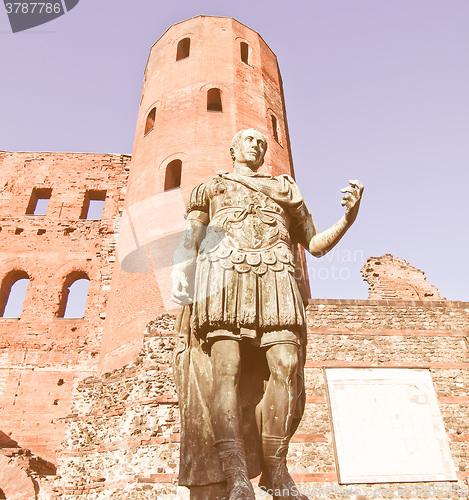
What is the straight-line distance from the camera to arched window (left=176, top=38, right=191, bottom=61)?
16.8 m

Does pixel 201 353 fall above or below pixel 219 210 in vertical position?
below

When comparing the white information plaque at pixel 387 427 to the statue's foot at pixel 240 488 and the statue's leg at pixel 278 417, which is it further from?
the statue's foot at pixel 240 488

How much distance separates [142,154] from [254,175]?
37.9 feet

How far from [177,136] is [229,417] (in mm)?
12078

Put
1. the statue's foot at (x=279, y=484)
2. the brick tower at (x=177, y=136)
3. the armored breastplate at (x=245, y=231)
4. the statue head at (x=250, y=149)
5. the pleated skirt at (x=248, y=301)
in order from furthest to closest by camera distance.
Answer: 1. the brick tower at (x=177, y=136)
2. the statue head at (x=250, y=149)
3. the armored breastplate at (x=245, y=231)
4. the pleated skirt at (x=248, y=301)
5. the statue's foot at (x=279, y=484)

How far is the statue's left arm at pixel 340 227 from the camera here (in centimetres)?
309

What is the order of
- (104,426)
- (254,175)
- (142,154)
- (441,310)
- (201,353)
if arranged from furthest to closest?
1. (142,154)
2. (441,310)
3. (104,426)
4. (254,175)
5. (201,353)

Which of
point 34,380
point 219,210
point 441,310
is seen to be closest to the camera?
point 219,210

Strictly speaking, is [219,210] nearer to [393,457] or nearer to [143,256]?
[393,457]

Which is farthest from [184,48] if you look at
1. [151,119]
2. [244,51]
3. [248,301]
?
[248,301]

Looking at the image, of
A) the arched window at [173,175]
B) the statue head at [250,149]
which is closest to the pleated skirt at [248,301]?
the statue head at [250,149]

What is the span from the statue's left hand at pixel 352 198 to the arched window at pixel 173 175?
10375mm

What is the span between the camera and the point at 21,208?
1708 cm

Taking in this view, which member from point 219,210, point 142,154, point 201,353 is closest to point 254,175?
point 219,210
